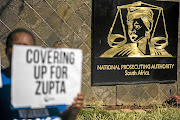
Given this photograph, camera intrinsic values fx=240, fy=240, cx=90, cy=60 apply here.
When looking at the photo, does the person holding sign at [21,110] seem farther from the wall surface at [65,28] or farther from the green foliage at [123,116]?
the wall surface at [65,28]

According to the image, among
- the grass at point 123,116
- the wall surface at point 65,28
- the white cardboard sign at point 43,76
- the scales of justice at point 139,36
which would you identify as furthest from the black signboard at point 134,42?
the white cardboard sign at point 43,76

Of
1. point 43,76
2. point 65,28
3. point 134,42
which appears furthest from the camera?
point 134,42

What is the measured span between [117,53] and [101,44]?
47 centimetres

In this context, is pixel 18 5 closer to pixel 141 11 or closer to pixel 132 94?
pixel 141 11

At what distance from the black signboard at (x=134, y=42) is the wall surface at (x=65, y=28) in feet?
0.55

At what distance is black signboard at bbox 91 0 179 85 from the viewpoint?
558 cm

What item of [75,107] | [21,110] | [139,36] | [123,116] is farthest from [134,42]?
[21,110]

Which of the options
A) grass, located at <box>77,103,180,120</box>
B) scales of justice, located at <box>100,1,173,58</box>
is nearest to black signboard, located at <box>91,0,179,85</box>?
scales of justice, located at <box>100,1,173,58</box>

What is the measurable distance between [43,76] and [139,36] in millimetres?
4499

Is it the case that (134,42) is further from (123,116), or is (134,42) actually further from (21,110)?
(21,110)

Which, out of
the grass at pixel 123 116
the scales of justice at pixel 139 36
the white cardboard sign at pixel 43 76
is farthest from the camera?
the scales of justice at pixel 139 36

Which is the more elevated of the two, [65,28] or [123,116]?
[65,28]

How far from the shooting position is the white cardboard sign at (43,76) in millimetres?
1605

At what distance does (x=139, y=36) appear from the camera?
5.88m
